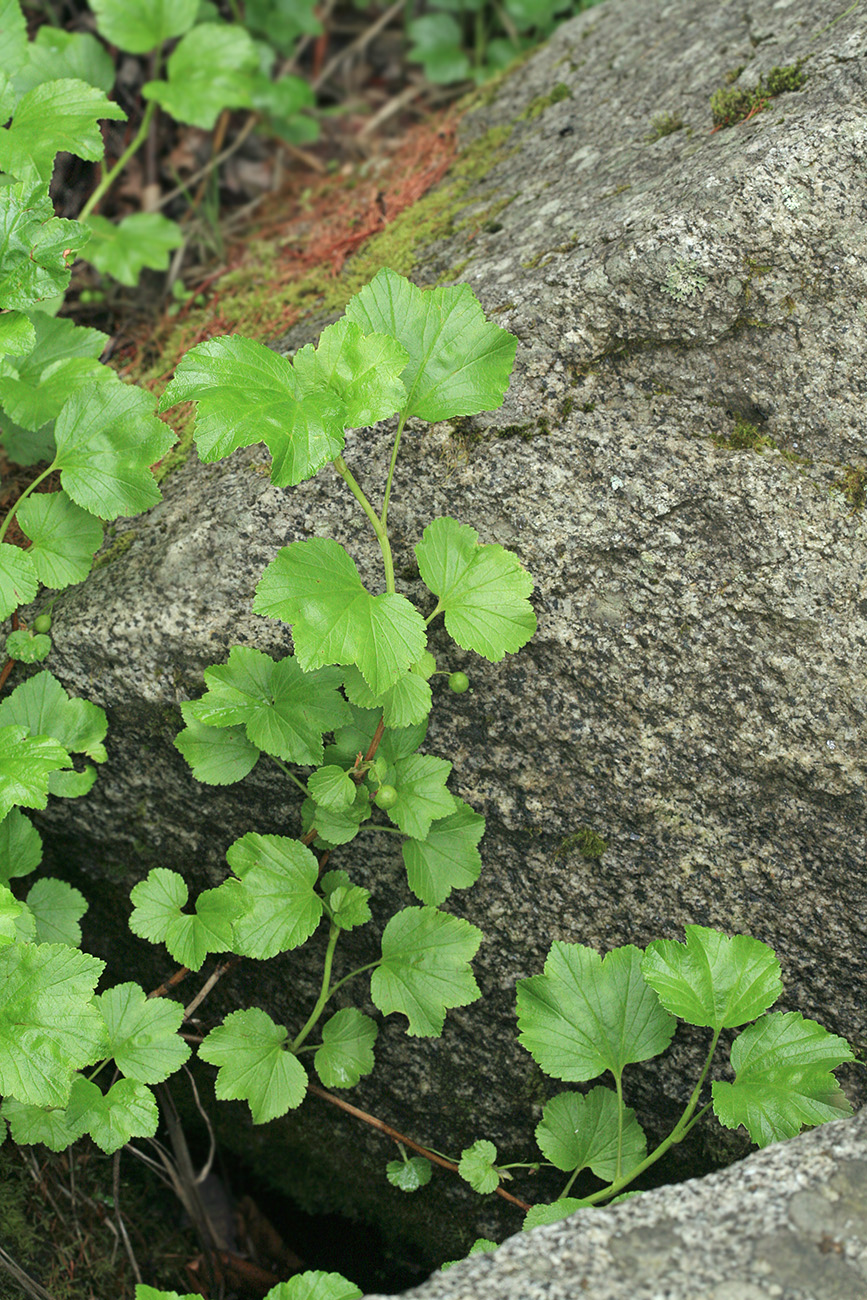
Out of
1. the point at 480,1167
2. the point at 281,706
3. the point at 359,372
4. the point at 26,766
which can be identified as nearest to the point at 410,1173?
the point at 480,1167

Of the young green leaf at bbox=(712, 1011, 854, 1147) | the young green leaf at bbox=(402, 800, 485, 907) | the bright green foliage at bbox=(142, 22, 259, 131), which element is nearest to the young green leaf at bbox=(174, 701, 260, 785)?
the young green leaf at bbox=(402, 800, 485, 907)

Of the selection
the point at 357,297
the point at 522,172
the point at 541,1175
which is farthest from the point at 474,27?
the point at 541,1175

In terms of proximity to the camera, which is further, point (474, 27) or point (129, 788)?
point (474, 27)

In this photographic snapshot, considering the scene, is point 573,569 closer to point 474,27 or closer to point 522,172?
point 522,172

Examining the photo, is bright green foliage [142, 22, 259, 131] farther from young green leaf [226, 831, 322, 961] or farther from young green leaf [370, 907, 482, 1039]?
young green leaf [370, 907, 482, 1039]

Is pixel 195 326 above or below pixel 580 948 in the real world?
above
